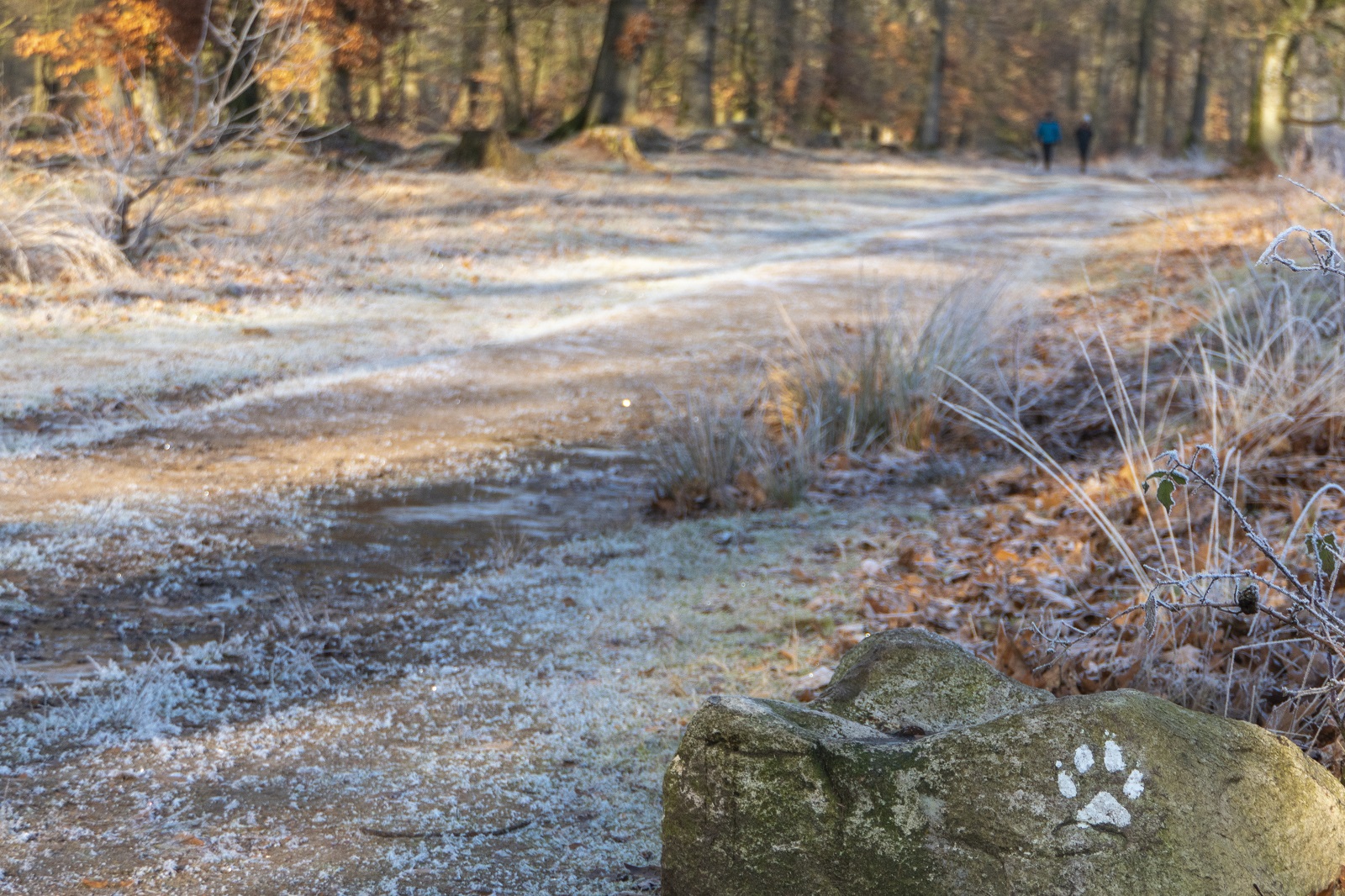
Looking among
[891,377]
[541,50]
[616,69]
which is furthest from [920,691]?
[541,50]

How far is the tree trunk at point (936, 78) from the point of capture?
36.4 metres

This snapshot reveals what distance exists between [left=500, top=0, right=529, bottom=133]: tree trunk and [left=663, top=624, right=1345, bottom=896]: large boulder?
25.8m

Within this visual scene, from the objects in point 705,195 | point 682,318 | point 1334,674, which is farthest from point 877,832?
point 705,195

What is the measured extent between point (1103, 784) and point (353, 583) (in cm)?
322

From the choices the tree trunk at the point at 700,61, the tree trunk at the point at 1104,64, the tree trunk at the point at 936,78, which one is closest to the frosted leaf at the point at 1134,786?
the tree trunk at the point at 700,61

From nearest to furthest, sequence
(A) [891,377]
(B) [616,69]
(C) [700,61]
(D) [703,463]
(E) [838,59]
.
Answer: (D) [703,463] → (A) [891,377] → (B) [616,69] → (C) [700,61] → (E) [838,59]

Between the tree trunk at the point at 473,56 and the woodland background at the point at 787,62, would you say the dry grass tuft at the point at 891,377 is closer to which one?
the woodland background at the point at 787,62

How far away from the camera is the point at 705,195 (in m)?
19.4

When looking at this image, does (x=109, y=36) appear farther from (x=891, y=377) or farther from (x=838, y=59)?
(x=838, y=59)

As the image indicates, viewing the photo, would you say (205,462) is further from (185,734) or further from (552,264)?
(552,264)

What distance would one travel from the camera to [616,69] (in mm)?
24125

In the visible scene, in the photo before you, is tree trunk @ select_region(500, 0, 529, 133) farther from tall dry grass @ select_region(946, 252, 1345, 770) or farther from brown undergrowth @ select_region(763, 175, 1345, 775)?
tall dry grass @ select_region(946, 252, 1345, 770)

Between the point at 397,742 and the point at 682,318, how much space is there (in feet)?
25.4

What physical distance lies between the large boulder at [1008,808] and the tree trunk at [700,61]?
2657cm
